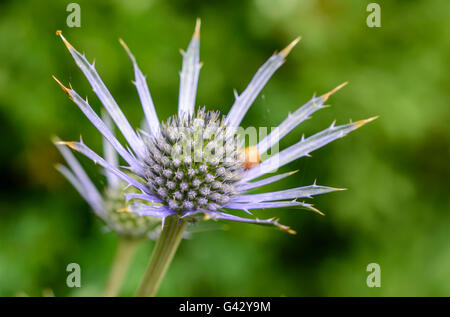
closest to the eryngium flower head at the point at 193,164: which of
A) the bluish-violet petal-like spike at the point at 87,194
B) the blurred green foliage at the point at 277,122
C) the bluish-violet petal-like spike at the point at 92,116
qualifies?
the bluish-violet petal-like spike at the point at 92,116

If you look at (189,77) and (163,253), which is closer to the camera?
(163,253)

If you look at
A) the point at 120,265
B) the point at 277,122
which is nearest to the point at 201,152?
the point at 120,265

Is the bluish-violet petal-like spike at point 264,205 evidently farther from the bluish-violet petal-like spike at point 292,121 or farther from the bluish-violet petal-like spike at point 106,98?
the bluish-violet petal-like spike at point 106,98

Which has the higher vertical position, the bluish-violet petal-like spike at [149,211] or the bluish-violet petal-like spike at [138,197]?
the bluish-violet petal-like spike at [138,197]

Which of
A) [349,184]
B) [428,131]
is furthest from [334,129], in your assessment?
[428,131]

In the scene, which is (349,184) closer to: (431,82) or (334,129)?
(431,82)

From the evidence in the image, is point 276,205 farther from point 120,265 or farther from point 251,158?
point 120,265
